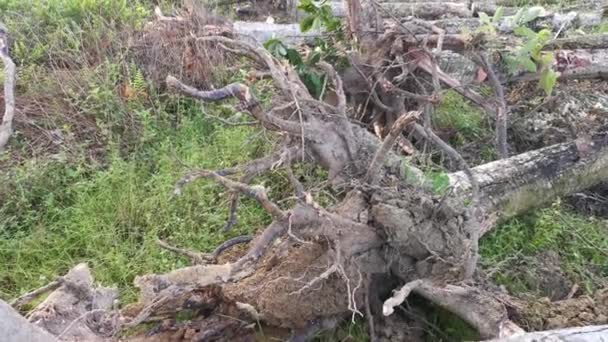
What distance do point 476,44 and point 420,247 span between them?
4.60ft

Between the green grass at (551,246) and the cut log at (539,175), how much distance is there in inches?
5.5

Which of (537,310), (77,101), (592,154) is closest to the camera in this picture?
(537,310)

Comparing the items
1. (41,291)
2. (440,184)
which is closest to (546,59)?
(440,184)

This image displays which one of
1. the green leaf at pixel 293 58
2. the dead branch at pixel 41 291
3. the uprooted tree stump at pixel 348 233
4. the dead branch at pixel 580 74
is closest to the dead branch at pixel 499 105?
the dead branch at pixel 580 74

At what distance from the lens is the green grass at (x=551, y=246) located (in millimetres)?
2805

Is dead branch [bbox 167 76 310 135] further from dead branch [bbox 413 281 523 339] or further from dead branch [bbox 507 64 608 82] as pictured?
dead branch [bbox 507 64 608 82]

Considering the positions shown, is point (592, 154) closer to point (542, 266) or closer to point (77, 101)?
point (542, 266)

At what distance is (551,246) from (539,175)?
0.38 meters

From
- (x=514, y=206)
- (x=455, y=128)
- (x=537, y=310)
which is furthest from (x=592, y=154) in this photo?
(x=537, y=310)

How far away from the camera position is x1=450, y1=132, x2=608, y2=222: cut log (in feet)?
9.37

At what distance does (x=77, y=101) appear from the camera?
3609 mm

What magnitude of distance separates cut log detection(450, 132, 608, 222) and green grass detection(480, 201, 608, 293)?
0.14m

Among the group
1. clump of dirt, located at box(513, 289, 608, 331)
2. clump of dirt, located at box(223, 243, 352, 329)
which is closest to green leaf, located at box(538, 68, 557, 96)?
clump of dirt, located at box(513, 289, 608, 331)

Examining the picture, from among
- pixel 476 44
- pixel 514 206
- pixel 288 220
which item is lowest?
pixel 514 206
